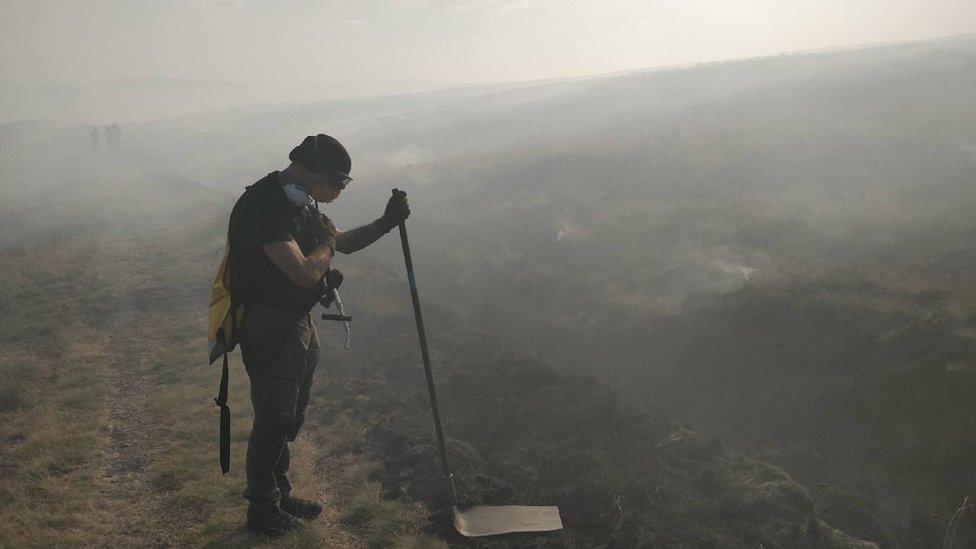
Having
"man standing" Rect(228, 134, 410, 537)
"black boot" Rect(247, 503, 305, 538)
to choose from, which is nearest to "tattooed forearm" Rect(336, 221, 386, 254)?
"man standing" Rect(228, 134, 410, 537)

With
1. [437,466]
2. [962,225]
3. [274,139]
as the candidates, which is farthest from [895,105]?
[274,139]

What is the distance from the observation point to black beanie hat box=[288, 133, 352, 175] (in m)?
4.55

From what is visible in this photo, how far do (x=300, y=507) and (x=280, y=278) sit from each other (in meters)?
2.58

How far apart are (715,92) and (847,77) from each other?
55.3ft

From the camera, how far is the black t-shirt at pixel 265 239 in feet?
14.0

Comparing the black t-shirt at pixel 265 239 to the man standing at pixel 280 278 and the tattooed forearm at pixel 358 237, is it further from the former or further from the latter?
the tattooed forearm at pixel 358 237

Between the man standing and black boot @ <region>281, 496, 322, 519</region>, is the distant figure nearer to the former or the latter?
black boot @ <region>281, 496, 322, 519</region>

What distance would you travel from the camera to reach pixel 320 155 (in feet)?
15.1

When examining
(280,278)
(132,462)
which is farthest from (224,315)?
(132,462)

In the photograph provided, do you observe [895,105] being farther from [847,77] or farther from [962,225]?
[962,225]

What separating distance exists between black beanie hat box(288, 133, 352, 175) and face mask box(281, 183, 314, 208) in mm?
210

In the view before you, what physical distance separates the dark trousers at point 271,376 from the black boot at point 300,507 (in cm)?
66

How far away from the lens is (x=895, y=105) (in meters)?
36.5

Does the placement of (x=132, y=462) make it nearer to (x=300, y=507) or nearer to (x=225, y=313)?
(x=300, y=507)
